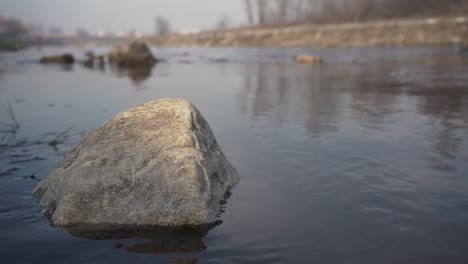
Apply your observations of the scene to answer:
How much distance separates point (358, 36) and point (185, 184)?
182ft

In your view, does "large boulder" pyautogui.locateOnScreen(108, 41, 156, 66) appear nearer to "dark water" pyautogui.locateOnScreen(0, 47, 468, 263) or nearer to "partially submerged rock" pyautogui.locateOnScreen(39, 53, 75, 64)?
"partially submerged rock" pyautogui.locateOnScreen(39, 53, 75, 64)

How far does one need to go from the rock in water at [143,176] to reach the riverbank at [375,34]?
44460 millimetres

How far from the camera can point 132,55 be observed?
2775 centimetres

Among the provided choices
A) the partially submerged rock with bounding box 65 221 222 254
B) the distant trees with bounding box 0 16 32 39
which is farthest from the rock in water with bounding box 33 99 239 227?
the distant trees with bounding box 0 16 32 39

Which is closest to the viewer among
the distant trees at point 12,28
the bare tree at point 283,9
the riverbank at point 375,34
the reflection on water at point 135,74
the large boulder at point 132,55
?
the reflection on water at point 135,74

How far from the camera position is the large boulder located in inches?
1087

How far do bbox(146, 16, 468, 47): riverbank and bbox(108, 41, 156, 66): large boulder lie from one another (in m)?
31.4

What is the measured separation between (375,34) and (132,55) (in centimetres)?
3668

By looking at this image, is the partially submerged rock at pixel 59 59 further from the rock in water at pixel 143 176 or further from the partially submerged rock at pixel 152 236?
the partially submerged rock at pixel 152 236

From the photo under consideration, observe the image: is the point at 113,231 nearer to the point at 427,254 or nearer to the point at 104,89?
the point at 427,254

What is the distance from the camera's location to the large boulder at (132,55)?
27.6 metres

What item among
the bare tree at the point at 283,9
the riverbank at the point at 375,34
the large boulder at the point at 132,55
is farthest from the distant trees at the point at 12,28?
the large boulder at the point at 132,55

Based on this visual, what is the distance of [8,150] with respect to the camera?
654cm

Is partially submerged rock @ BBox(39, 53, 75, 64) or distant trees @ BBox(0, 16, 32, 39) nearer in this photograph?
partially submerged rock @ BBox(39, 53, 75, 64)
